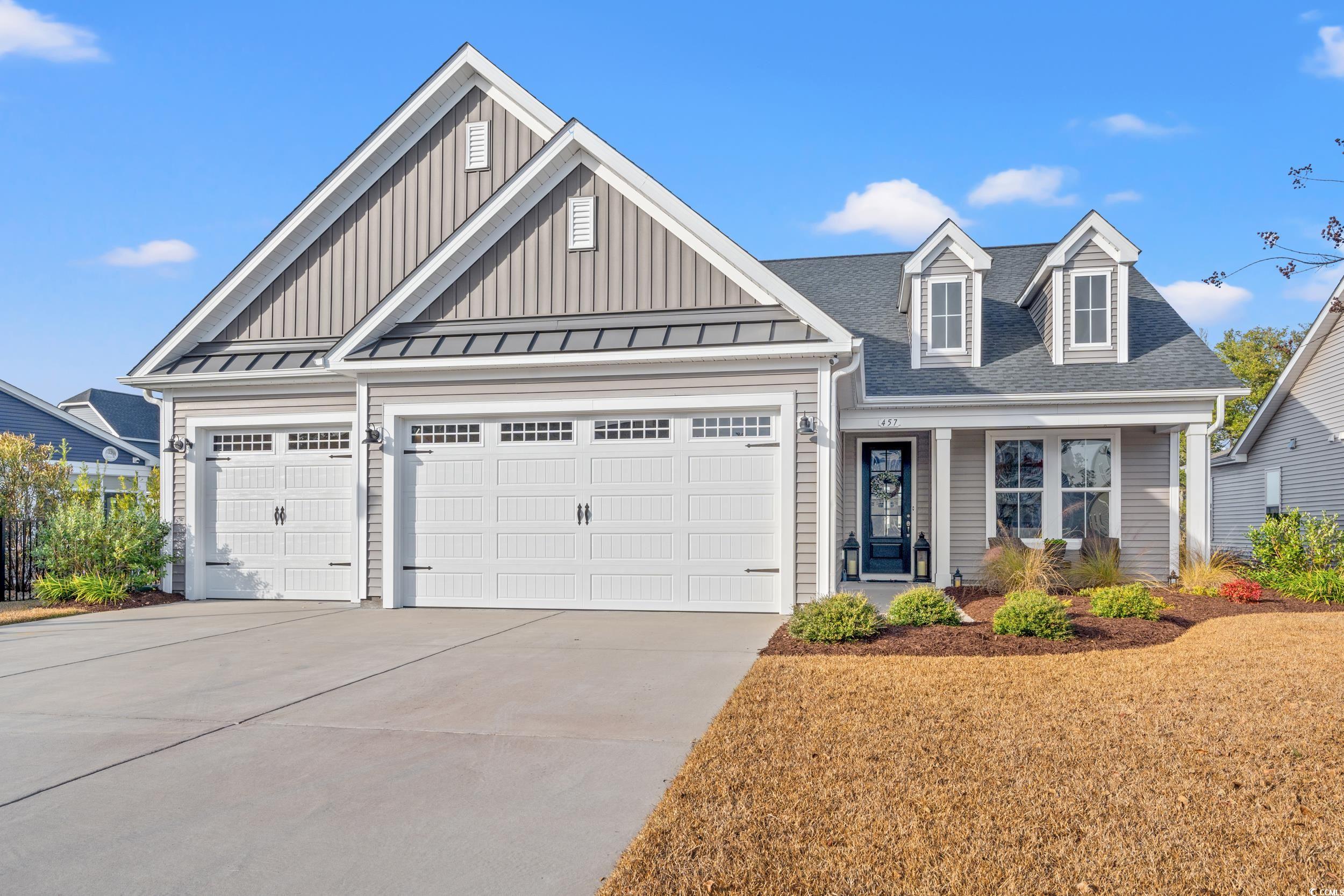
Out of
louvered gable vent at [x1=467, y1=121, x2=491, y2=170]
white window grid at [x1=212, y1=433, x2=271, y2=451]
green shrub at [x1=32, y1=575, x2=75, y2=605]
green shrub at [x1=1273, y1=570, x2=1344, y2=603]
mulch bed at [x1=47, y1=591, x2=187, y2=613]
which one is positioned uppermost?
louvered gable vent at [x1=467, y1=121, x2=491, y2=170]

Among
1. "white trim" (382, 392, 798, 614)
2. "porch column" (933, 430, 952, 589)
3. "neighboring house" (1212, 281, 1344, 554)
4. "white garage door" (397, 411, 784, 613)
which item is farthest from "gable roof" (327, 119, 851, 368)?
"neighboring house" (1212, 281, 1344, 554)

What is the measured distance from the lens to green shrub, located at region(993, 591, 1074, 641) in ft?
25.6

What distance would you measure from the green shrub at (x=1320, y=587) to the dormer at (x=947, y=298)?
5211 millimetres

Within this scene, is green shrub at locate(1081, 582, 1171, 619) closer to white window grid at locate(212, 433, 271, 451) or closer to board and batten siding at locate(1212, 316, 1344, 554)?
board and batten siding at locate(1212, 316, 1344, 554)

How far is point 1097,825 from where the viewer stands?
3529mm

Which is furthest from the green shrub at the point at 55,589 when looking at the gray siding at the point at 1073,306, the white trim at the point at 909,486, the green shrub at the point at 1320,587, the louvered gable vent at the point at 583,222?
the green shrub at the point at 1320,587

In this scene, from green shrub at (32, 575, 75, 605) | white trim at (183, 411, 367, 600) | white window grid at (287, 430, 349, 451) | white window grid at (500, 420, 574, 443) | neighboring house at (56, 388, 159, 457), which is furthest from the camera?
neighboring house at (56, 388, 159, 457)

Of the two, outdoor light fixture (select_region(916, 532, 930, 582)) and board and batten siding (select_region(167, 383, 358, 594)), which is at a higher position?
board and batten siding (select_region(167, 383, 358, 594))

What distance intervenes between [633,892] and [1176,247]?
1411cm

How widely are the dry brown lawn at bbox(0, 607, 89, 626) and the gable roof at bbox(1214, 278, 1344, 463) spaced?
62.3 ft

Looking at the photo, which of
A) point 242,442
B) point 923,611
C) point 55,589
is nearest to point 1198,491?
point 923,611

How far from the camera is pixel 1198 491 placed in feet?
40.7

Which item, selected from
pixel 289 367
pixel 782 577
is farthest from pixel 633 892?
pixel 289 367

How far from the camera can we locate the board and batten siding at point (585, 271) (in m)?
10.7
